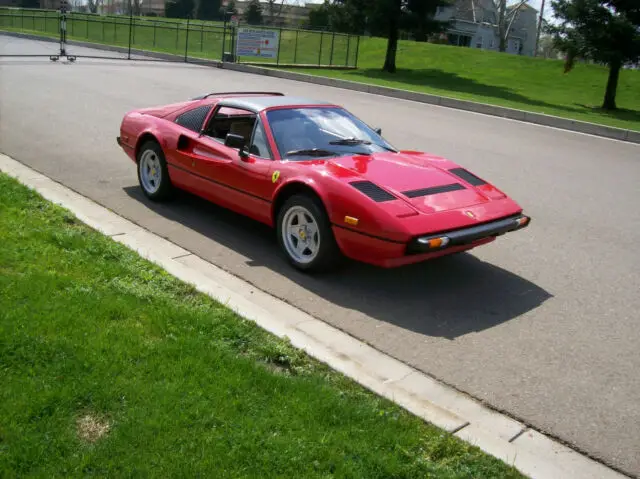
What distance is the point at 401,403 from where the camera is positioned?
3791 millimetres

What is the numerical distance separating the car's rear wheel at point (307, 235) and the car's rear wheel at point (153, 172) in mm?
2083

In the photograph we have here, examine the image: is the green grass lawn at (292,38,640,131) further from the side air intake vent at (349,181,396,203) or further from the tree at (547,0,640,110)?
the side air intake vent at (349,181,396,203)

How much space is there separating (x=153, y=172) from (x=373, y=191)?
3266 millimetres

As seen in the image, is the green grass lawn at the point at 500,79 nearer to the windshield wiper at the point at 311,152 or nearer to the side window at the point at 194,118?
the side window at the point at 194,118

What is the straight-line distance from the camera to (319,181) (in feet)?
18.4

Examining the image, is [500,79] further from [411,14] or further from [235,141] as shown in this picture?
[235,141]

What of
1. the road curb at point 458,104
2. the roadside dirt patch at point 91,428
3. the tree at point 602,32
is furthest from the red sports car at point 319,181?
the tree at point 602,32

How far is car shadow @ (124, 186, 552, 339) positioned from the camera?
16.7 feet

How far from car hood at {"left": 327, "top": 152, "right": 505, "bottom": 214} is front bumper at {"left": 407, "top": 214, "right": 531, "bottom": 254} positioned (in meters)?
0.23

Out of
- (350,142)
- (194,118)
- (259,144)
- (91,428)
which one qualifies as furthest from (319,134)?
(91,428)

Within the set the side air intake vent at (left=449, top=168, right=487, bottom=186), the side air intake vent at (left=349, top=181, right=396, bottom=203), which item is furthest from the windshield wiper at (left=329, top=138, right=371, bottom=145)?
the side air intake vent at (left=349, top=181, right=396, bottom=203)

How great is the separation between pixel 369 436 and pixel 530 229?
4.64m

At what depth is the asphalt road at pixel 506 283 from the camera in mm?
4133

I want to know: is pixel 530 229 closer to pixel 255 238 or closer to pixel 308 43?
pixel 255 238
